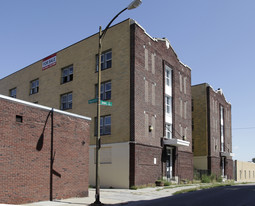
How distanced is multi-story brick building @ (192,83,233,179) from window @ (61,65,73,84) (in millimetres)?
20454

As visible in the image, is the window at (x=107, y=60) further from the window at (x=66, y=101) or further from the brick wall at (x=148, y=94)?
the window at (x=66, y=101)

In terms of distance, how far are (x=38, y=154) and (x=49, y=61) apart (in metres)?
21.7

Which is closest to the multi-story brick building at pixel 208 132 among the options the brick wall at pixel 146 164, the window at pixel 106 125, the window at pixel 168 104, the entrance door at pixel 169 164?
the entrance door at pixel 169 164

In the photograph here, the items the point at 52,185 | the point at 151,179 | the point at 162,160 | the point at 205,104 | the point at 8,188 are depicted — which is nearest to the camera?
the point at 8,188

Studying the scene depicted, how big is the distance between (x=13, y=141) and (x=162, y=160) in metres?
17.5

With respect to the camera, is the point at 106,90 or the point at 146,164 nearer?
the point at 146,164

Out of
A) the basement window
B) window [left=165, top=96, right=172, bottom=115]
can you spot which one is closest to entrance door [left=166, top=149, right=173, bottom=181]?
window [left=165, top=96, right=172, bottom=115]

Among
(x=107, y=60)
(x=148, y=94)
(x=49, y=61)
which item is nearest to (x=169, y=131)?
(x=148, y=94)

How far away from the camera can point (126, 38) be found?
91.2 feet

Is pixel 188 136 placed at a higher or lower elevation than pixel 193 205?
higher

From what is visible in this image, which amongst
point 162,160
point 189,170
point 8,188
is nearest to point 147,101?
point 162,160

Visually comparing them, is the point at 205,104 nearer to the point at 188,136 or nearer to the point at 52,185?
the point at 188,136

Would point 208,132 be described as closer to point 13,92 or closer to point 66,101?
point 66,101

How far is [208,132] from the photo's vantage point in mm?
43688
